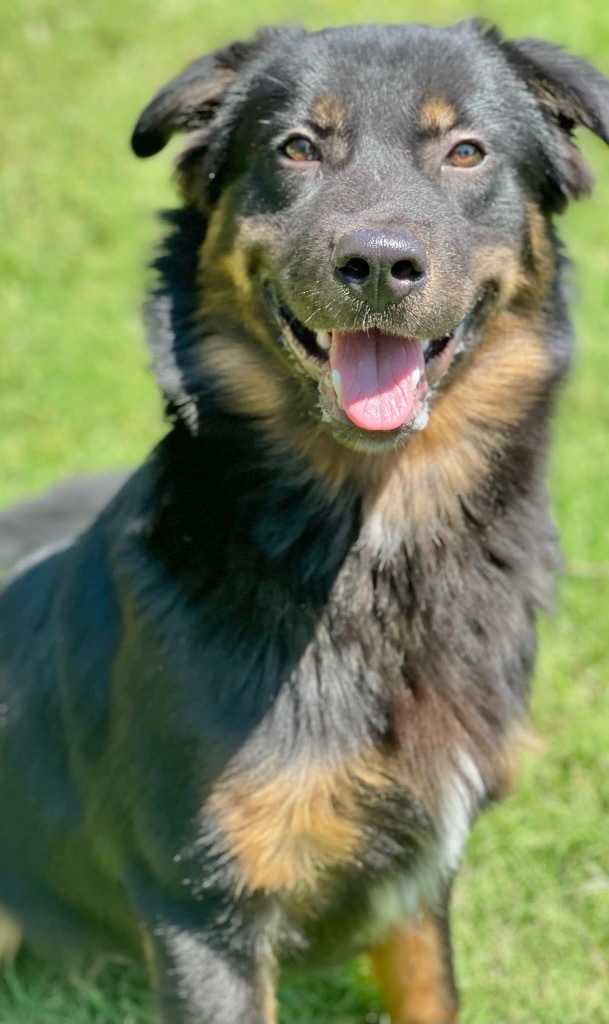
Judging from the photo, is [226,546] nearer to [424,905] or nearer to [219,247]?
[219,247]

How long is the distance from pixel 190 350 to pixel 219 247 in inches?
11.4

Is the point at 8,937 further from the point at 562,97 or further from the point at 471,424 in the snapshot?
the point at 562,97

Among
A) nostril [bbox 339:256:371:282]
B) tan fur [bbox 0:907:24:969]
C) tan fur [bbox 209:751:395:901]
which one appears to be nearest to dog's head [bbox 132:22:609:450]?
nostril [bbox 339:256:371:282]

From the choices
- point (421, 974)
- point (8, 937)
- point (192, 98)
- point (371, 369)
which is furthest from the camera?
point (8, 937)

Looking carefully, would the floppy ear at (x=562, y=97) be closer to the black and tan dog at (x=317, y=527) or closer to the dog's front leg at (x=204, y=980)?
the black and tan dog at (x=317, y=527)

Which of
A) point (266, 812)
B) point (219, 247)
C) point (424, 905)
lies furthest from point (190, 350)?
point (424, 905)

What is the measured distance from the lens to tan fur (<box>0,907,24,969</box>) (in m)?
3.89

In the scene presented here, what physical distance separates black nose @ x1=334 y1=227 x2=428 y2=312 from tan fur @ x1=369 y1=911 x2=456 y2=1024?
1.96 metres

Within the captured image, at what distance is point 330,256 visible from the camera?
283 cm

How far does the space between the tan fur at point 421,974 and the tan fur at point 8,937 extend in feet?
3.91

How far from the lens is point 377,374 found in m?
3.02

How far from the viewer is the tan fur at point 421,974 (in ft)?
12.2

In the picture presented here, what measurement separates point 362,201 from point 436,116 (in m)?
0.38

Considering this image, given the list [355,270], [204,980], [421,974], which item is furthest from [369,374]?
[421,974]
